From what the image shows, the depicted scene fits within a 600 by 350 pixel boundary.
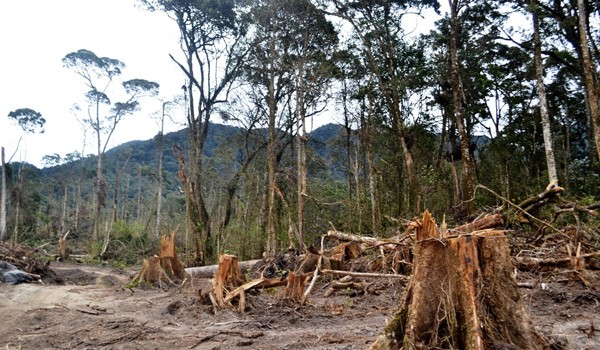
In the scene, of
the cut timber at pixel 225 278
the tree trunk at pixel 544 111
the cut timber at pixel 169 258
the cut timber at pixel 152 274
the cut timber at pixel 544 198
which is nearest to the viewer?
the cut timber at pixel 544 198

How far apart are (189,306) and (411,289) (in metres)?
4.81

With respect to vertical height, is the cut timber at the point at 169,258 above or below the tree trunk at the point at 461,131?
below

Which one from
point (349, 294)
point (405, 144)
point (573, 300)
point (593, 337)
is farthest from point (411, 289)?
point (405, 144)

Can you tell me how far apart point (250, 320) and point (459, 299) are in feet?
11.5

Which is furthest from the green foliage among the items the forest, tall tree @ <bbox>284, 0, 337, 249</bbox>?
tall tree @ <bbox>284, 0, 337, 249</bbox>

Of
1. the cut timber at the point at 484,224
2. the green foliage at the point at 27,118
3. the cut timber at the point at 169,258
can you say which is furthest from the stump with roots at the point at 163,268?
the green foliage at the point at 27,118

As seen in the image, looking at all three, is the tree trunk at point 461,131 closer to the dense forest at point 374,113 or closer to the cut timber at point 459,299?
the dense forest at point 374,113

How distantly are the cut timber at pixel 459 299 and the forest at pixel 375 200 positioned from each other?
13mm

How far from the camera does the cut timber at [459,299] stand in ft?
9.62

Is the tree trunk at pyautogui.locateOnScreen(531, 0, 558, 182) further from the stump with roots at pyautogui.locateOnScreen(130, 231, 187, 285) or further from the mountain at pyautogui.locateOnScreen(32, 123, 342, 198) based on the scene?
the stump with roots at pyautogui.locateOnScreen(130, 231, 187, 285)

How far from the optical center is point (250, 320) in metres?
5.88

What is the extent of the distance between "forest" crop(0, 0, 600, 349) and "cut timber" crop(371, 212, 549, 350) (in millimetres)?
13

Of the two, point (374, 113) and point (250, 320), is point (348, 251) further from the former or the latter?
point (374, 113)

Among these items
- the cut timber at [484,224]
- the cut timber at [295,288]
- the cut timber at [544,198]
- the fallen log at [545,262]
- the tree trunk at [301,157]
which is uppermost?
the tree trunk at [301,157]
